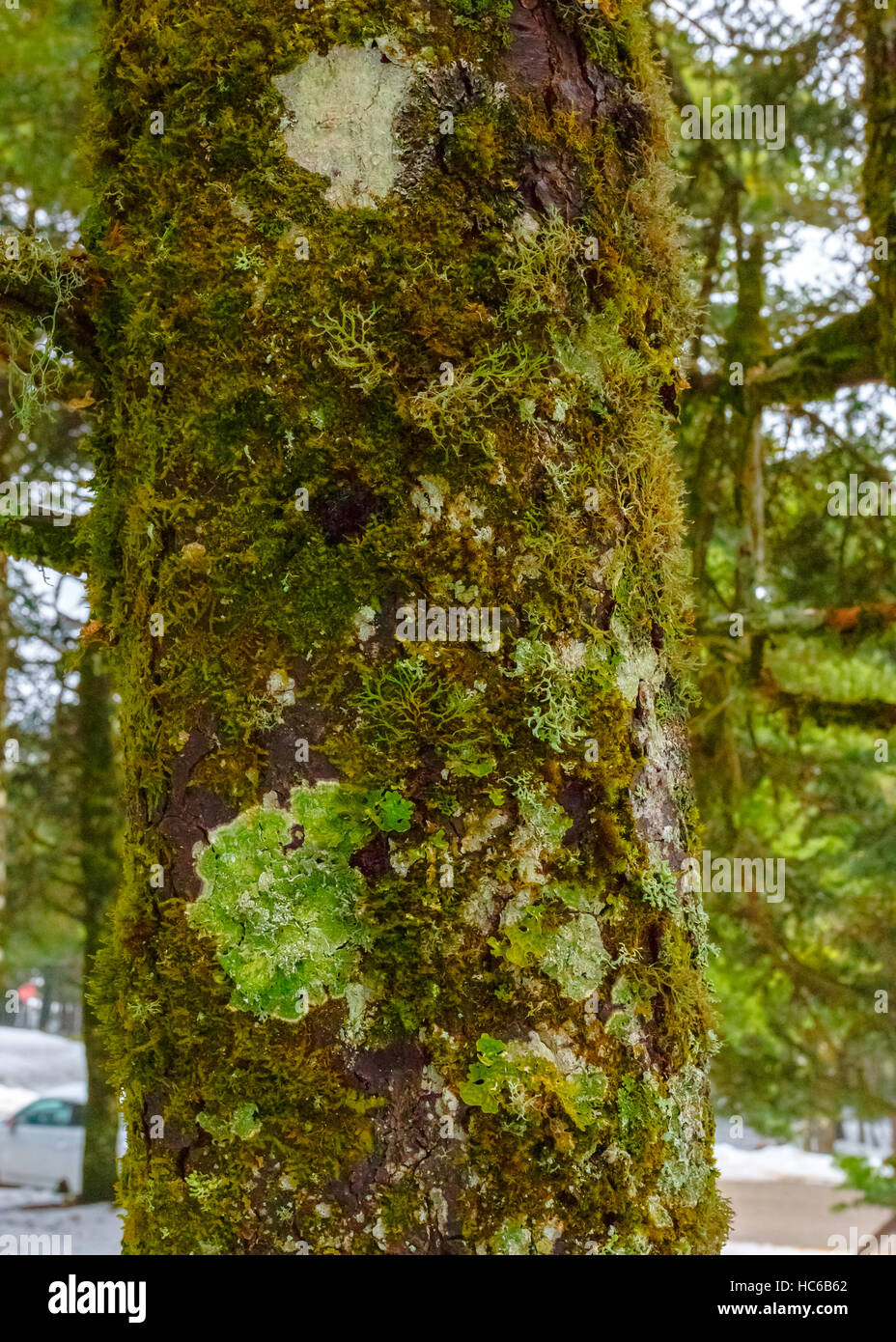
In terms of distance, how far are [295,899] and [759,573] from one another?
4.32m

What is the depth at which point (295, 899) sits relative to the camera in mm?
1324

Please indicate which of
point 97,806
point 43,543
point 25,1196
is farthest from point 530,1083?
point 25,1196

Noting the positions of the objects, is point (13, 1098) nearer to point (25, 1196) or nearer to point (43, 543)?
point (25, 1196)

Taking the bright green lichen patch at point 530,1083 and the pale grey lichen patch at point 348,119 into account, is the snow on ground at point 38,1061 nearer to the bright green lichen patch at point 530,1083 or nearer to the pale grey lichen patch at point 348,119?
the bright green lichen patch at point 530,1083

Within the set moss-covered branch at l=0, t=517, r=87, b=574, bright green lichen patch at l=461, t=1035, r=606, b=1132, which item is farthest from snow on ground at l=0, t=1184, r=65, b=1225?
bright green lichen patch at l=461, t=1035, r=606, b=1132

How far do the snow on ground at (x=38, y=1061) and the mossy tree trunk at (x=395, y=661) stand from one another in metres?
19.3

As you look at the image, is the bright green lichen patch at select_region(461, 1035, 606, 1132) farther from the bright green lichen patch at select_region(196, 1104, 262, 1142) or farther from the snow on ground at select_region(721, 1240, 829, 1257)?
the snow on ground at select_region(721, 1240, 829, 1257)

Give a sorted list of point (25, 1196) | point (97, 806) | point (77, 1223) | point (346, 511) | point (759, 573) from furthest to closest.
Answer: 1. point (25, 1196)
2. point (97, 806)
3. point (77, 1223)
4. point (759, 573)
5. point (346, 511)

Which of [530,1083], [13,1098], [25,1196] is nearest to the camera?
[530,1083]

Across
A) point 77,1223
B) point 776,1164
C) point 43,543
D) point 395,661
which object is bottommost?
point 776,1164

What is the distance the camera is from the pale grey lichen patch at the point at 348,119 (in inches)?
56.3

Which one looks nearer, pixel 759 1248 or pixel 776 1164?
pixel 759 1248

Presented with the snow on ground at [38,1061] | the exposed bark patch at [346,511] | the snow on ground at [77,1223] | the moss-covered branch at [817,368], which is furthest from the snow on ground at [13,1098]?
the exposed bark patch at [346,511]

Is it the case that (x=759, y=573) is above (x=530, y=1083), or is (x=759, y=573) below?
above
